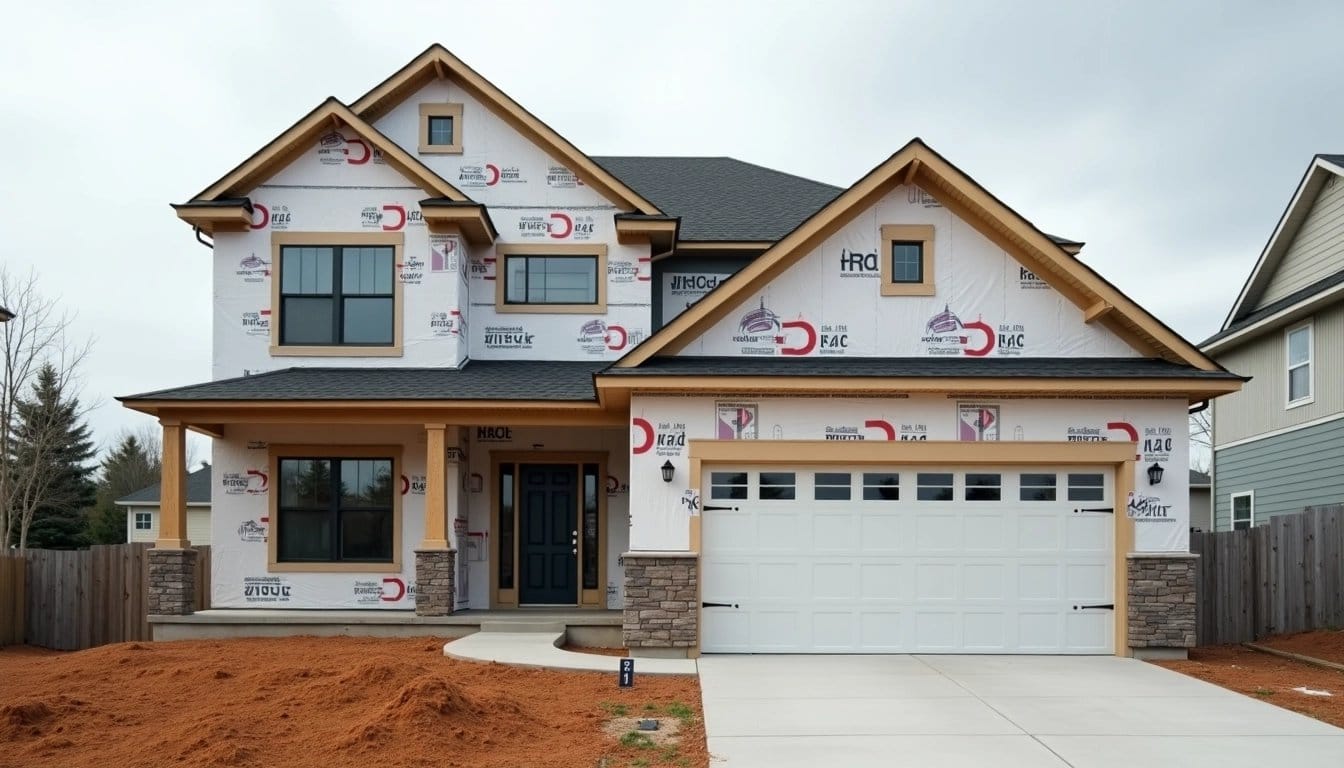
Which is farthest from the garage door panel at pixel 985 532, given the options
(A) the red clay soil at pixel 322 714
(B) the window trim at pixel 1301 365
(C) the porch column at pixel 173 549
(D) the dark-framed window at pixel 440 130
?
(C) the porch column at pixel 173 549

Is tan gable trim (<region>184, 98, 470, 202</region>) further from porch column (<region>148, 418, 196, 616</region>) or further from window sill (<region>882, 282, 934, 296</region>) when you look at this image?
window sill (<region>882, 282, 934, 296</region>)

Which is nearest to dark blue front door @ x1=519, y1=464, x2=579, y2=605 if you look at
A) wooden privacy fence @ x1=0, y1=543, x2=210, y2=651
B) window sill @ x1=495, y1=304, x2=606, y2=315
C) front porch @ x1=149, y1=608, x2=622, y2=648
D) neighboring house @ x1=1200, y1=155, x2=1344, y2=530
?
front porch @ x1=149, y1=608, x2=622, y2=648

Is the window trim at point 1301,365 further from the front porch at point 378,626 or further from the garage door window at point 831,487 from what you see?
the front porch at point 378,626

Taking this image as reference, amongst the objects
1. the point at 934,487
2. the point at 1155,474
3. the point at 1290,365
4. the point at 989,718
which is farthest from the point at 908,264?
the point at 1290,365

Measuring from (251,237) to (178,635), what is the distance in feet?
18.9

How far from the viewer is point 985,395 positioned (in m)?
12.5

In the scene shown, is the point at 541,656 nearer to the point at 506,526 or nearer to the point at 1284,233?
the point at 506,526

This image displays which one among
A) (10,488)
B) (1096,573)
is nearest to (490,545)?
(1096,573)

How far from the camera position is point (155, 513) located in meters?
38.5

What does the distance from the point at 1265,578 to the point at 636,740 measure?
35.2 ft

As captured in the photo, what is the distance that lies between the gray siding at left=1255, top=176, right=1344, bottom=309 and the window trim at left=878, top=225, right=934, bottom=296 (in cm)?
934

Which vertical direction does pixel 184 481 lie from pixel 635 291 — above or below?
below

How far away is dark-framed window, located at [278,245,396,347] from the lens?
1564 centimetres

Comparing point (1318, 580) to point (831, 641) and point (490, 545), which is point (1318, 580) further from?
point (490, 545)
